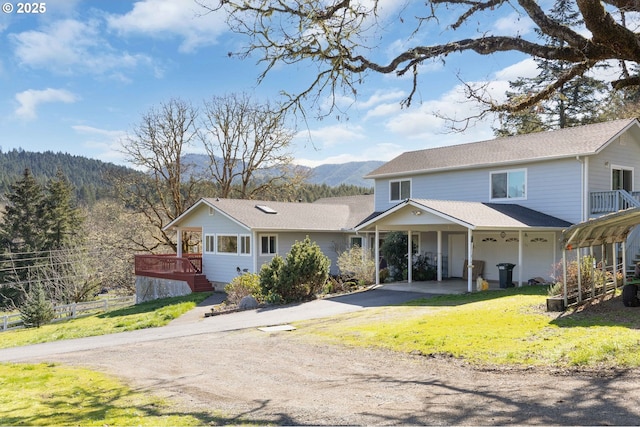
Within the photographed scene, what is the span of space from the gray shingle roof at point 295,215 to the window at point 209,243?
6.71 feet

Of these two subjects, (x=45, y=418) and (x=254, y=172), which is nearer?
(x=45, y=418)

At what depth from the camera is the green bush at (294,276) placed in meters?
18.9

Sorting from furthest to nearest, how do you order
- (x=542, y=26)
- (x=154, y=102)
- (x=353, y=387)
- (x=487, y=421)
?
(x=154, y=102), (x=353, y=387), (x=542, y=26), (x=487, y=421)

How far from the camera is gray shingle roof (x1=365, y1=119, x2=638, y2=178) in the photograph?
65.5 ft

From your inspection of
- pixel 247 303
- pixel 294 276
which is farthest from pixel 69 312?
pixel 294 276

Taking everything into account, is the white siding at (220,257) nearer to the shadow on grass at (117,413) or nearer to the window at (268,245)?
the window at (268,245)

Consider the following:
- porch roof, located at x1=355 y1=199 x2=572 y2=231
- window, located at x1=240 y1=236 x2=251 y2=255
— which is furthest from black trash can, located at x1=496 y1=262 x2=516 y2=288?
window, located at x1=240 y1=236 x2=251 y2=255

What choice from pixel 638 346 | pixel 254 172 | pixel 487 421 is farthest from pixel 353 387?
pixel 254 172

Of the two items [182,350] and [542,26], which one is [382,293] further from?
[542,26]

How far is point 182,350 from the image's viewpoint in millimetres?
10977

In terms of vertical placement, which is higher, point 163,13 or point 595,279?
point 163,13

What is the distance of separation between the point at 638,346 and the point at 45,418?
28.7 feet

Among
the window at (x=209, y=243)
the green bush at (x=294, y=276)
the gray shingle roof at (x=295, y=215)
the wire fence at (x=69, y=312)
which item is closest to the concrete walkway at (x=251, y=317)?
the green bush at (x=294, y=276)

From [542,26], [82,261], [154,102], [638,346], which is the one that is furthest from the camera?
[154,102]
